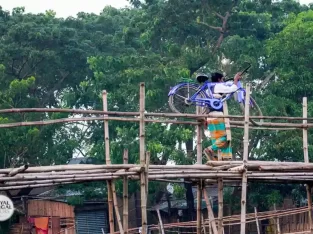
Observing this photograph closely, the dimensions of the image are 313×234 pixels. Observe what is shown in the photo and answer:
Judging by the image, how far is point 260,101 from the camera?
1670 centimetres

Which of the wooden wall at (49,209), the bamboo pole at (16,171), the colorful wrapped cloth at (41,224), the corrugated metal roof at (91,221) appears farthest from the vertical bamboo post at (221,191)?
the corrugated metal roof at (91,221)

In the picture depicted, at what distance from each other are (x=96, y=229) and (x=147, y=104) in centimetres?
387

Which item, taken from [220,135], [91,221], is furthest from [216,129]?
[91,221]

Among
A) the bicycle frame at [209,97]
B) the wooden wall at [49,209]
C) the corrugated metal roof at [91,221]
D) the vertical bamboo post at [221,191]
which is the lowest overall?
the corrugated metal roof at [91,221]

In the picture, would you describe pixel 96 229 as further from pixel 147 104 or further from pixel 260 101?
pixel 260 101

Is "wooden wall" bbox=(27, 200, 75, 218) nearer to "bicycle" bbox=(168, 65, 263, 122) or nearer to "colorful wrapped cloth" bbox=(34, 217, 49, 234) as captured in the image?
"colorful wrapped cloth" bbox=(34, 217, 49, 234)

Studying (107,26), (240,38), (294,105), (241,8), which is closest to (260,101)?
(294,105)

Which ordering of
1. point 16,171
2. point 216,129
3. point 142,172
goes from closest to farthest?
point 16,171, point 142,172, point 216,129

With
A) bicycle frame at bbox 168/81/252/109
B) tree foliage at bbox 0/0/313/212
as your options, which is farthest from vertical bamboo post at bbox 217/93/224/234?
tree foliage at bbox 0/0/313/212

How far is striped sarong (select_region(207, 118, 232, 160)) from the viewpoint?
27.1 ft

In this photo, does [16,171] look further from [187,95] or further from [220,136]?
[187,95]

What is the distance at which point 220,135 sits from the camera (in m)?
8.30

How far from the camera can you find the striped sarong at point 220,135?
8273 mm

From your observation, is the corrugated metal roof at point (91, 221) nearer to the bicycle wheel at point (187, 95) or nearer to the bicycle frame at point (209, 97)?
the bicycle wheel at point (187, 95)
